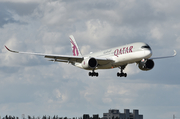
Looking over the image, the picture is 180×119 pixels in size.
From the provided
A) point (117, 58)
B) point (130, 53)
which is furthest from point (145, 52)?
point (117, 58)

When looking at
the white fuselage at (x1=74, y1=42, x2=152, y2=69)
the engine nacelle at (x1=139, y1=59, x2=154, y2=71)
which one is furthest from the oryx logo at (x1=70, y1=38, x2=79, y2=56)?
the engine nacelle at (x1=139, y1=59, x2=154, y2=71)

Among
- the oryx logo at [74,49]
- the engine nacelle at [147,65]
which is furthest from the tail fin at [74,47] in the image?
the engine nacelle at [147,65]

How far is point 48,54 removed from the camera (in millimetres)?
60812

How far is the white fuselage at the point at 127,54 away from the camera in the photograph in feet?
177

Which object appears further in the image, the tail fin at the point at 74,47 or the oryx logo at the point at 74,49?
the oryx logo at the point at 74,49

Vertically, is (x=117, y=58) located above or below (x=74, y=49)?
below

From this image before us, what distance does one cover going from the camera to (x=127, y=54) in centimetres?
5616

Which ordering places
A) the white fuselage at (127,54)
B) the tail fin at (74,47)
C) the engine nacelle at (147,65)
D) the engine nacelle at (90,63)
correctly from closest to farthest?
the white fuselage at (127,54)
the engine nacelle at (90,63)
the engine nacelle at (147,65)
the tail fin at (74,47)

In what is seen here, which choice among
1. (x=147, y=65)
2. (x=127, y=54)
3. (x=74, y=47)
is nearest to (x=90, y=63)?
(x=127, y=54)

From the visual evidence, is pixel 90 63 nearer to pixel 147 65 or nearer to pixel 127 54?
pixel 127 54

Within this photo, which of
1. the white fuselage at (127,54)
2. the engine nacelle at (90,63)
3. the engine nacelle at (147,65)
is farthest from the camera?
the engine nacelle at (147,65)

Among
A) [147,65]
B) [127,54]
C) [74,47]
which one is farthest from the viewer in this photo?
[74,47]

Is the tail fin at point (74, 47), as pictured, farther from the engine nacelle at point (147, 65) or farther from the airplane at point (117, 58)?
the engine nacelle at point (147, 65)

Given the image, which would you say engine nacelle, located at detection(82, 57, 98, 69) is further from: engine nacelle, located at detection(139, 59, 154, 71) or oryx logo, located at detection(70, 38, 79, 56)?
oryx logo, located at detection(70, 38, 79, 56)
